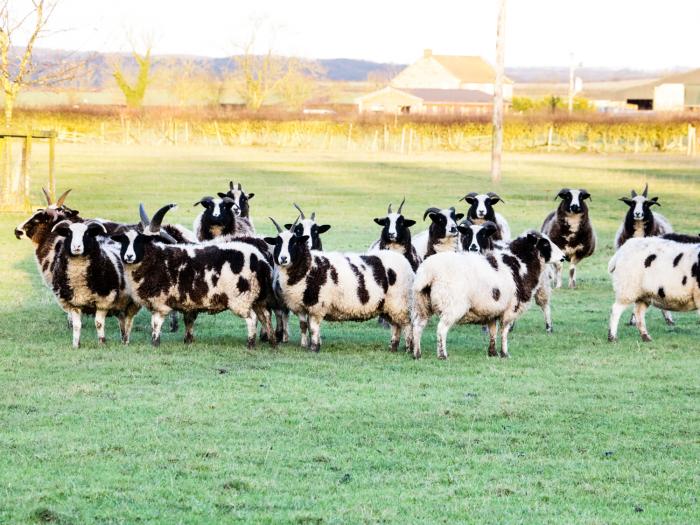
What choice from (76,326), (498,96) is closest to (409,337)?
(76,326)

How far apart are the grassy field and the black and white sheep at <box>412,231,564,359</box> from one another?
406 mm

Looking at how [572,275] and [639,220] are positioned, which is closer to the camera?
[639,220]

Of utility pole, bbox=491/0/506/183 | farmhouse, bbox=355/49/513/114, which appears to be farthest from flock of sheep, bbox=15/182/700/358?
farmhouse, bbox=355/49/513/114

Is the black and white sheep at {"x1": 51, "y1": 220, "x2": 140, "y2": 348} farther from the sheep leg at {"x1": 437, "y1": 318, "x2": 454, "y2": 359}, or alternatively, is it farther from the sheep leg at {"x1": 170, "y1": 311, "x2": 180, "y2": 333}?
the sheep leg at {"x1": 437, "y1": 318, "x2": 454, "y2": 359}

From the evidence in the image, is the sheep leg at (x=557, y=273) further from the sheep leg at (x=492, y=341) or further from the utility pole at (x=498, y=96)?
the utility pole at (x=498, y=96)

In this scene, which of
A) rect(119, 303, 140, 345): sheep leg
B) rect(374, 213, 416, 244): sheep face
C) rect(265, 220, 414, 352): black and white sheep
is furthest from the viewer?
rect(374, 213, 416, 244): sheep face

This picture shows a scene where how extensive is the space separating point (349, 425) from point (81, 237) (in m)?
4.74

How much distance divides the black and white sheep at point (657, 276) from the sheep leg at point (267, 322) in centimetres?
403

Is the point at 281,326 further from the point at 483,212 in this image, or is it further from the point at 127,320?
the point at 483,212

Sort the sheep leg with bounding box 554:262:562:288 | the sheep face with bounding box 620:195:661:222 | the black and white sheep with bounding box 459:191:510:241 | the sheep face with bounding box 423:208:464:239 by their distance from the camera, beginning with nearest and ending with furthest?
the sheep face with bounding box 423:208:464:239, the black and white sheep with bounding box 459:191:510:241, the sheep face with bounding box 620:195:661:222, the sheep leg with bounding box 554:262:562:288

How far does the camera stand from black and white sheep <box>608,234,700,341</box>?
43.6 feet

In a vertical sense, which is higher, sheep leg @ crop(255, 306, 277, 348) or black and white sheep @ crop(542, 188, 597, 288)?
black and white sheep @ crop(542, 188, 597, 288)

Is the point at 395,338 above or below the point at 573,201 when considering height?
below

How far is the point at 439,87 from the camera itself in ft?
456
